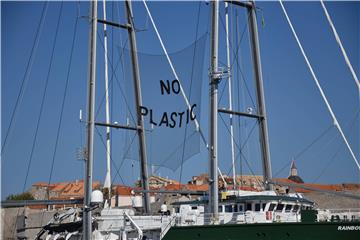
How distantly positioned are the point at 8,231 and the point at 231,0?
3779cm

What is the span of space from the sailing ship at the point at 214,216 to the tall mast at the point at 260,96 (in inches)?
2.3

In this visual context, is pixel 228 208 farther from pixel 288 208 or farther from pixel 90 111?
pixel 90 111

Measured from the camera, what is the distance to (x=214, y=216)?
3002 cm

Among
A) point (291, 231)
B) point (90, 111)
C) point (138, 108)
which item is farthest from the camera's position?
point (138, 108)

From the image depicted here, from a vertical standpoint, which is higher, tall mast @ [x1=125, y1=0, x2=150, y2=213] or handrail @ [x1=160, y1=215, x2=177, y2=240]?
tall mast @ [x1=125, y1=0, x2=150, y2=213]

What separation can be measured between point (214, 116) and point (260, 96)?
5116mm

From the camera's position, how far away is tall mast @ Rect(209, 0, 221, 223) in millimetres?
30766

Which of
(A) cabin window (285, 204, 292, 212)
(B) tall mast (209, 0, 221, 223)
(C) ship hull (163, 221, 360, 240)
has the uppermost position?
(B) tall mast (209, 0, 221, 223)

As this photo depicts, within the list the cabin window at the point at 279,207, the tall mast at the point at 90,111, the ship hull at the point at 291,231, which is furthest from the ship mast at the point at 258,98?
the tall mast at the point at 90,111

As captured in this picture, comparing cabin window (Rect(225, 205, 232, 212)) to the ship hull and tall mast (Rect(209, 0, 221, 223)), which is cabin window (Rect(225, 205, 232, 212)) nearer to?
tall mast (Rect(209, 0, 221, 223))

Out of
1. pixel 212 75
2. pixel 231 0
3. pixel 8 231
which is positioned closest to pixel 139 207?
pixel 212 75

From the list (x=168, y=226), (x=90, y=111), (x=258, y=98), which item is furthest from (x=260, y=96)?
(x=168, y=226)

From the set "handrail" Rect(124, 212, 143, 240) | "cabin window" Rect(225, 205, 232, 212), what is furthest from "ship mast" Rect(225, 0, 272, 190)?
"handrail" Rect(124, 212, 143, 240)

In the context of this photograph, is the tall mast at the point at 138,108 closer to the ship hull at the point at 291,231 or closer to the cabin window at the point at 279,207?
the cabin window at the point at 279,207
